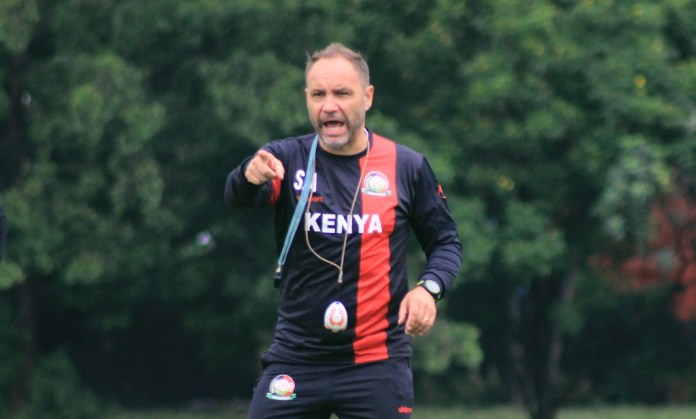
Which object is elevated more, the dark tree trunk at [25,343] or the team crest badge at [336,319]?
the dark tree trunk at [25,343]

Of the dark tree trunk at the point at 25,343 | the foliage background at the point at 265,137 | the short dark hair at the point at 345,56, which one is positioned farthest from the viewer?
the dark tree trunk at the point at 25,343

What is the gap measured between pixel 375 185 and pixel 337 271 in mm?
363

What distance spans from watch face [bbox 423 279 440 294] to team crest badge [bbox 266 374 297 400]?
23.7 inches

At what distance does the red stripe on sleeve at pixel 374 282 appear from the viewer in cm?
551

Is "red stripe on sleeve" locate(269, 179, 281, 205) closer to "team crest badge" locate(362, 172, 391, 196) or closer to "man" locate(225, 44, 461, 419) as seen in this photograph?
"man" locate(225, 44, 461, 419)

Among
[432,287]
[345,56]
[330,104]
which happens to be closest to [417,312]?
[432,287]

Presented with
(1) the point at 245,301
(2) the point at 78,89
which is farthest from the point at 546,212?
(2) the point at 78,89

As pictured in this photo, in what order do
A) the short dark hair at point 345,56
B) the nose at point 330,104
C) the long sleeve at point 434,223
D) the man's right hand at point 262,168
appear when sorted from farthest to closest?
the long sleeve at point 434,223 → the short dark hair at point 345,56 → the nose at point 330,104 → the man's right hand at point 262,168

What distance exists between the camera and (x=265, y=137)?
21.8 m

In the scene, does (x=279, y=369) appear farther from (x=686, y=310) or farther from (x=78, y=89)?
(x=686, y=310)

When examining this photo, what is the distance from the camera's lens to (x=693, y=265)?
26469 mm

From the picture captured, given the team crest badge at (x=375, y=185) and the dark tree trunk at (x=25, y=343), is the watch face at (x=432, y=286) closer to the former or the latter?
the team crest badge at (x=375, y=185)

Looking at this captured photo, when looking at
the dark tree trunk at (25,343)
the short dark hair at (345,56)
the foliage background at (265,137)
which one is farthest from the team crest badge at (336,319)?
the dark tree trunk at (25,343)

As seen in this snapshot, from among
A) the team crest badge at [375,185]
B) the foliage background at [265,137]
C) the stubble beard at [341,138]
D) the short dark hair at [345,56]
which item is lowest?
the team crest badge at [375,185]
